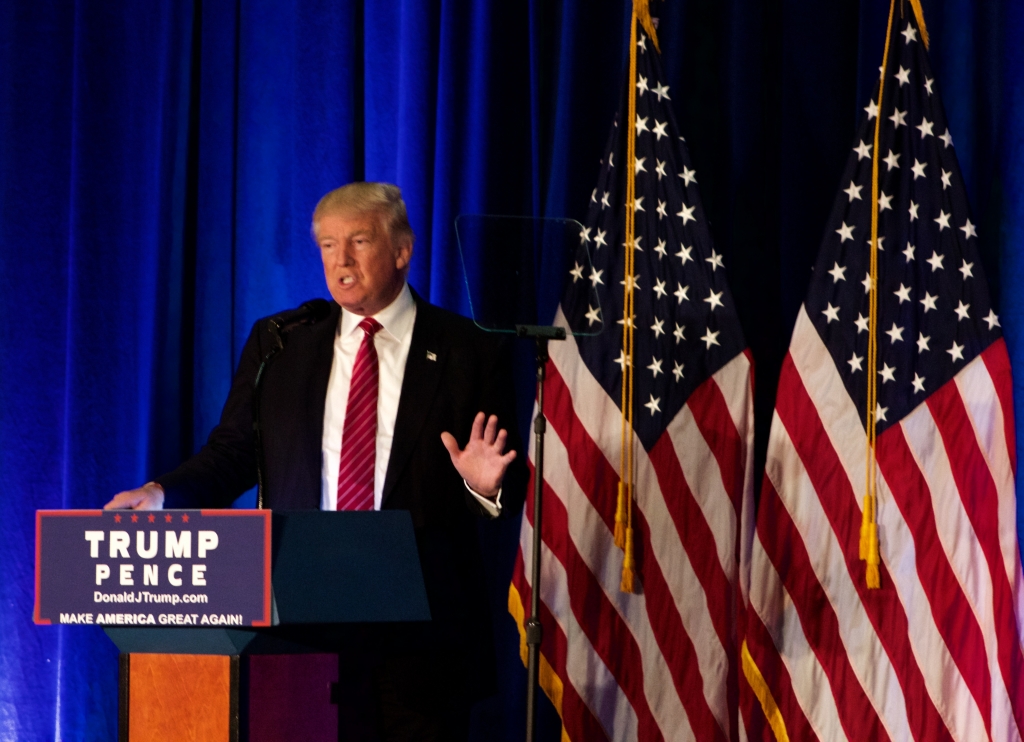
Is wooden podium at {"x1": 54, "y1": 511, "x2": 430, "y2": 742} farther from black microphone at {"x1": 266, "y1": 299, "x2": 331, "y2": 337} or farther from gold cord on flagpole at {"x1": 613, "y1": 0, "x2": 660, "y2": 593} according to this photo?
gold cord on flagpole at {"x1": 613, "y1": 0, "x2": 660, "y2": 593}

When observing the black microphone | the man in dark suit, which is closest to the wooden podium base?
the man in dark suit

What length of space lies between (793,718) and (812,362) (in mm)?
951

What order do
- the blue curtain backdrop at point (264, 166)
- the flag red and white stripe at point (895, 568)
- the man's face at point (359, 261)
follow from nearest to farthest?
the man's face at point (359, 261) → the flag red and white stripe at point (895, 568) → the blue curtain backdrop at point (264, 166)

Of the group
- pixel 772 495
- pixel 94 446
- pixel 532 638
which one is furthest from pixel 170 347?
pixel 772 495

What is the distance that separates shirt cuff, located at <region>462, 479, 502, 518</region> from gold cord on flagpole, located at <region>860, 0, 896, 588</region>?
3.57ft

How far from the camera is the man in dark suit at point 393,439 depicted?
2.34 metres

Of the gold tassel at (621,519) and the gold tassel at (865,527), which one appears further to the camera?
the gold tassel at (621,519)

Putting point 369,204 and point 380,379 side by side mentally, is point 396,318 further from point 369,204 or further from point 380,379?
point 369,204

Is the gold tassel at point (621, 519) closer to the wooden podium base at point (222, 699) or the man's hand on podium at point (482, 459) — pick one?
the man's hand on podium at point (482, 459)

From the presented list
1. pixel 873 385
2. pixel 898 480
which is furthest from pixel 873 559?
pixel 873 385

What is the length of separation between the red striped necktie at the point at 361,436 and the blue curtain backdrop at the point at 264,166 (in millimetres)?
910

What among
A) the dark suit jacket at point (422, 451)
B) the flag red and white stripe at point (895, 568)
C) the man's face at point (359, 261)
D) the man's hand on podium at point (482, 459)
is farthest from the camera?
the flag red and white stripe at point (895, 568)

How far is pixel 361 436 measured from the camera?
Result: 2.56 m

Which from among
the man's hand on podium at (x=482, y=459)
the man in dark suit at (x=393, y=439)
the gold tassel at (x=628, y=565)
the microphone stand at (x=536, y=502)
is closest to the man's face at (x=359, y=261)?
the man in dark suit at (x=393, y=439)
